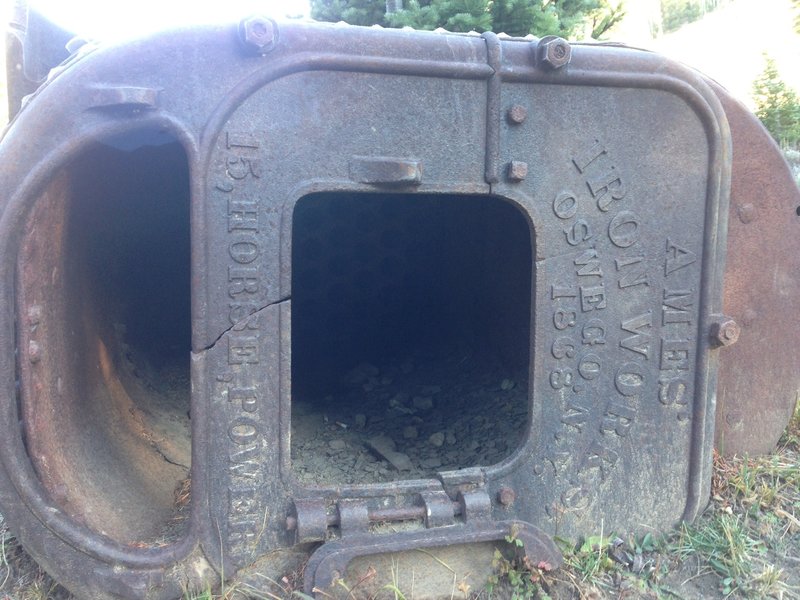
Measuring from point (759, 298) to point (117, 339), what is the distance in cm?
247

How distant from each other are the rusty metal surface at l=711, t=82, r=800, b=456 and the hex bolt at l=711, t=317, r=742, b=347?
0.30m

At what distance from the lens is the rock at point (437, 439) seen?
9.52 feet

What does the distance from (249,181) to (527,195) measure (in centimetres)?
80

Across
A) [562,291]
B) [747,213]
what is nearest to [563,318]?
[562,291]

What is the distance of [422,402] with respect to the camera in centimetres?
329

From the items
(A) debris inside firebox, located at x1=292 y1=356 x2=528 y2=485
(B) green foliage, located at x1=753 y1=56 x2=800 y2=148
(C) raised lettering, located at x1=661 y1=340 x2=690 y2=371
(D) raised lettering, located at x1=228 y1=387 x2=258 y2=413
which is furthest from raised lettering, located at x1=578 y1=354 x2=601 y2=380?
(B) green foliage, located at x1=753 y1=56 x2=800 y2=148

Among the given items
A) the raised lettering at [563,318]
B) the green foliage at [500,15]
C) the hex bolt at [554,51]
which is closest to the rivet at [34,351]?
the raised lettering at [563,318]

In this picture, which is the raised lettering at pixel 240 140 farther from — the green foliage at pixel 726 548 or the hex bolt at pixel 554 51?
the green foliage at pixel 726 548

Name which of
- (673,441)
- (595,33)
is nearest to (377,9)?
(595,33)

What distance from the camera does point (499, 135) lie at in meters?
1.95

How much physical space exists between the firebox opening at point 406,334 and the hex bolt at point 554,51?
1.07 meters

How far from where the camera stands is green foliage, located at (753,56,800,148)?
5625mm

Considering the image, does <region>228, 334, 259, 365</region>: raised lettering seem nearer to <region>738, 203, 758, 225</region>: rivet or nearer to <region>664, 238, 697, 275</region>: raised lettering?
<region>664, 238, 697, 275</region>: raised lettering

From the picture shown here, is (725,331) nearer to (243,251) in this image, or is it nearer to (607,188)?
(607,188)
